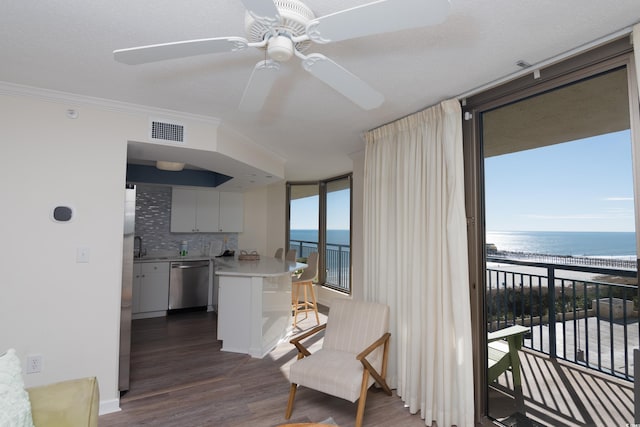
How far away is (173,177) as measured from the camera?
536 cm

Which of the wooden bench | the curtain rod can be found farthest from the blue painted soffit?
the wooden bench

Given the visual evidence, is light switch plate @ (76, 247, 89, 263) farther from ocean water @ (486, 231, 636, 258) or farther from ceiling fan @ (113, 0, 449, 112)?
ocean water @ (486, 231, 636, 258)

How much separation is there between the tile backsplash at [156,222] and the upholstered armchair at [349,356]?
3892 mm

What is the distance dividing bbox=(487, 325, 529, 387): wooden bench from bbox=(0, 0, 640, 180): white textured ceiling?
1788 millimetres

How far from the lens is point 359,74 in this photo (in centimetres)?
213

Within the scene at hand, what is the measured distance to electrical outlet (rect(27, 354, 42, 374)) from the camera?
238 cm

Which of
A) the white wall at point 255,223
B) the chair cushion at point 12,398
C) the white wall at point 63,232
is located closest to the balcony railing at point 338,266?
the white wall at point 255,223

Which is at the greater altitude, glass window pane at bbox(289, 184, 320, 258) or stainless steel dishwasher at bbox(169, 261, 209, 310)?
glass window pane at bbox(289, 184, 320, 258)

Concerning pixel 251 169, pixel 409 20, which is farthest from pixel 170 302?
pixel 409 20

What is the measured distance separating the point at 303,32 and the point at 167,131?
2.01m

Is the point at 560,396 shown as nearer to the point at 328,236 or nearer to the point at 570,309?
the point at 570,309

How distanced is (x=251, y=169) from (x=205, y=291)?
8.71 feet

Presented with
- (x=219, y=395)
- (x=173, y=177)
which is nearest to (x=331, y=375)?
(x=219, y=395)

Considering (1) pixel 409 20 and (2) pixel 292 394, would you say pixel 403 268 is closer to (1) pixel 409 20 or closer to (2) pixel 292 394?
(2) pixel 292 394
